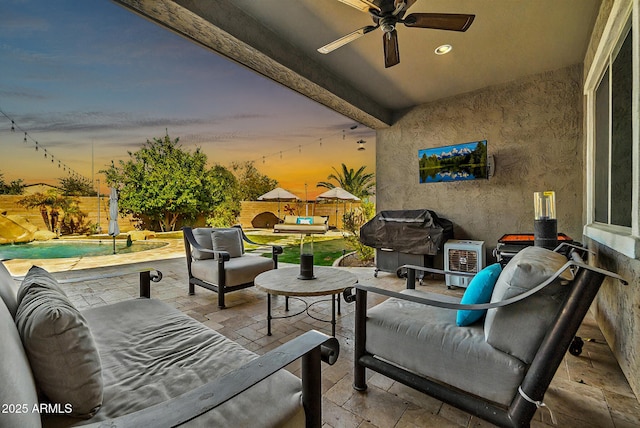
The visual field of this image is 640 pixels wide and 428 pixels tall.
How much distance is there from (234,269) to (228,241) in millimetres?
681

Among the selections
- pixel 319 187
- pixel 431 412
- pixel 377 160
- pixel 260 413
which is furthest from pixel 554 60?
pixel 319 187

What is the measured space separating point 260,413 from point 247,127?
11170 mm

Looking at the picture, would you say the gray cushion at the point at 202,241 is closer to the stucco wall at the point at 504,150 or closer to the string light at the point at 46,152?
the stucco wall at the point at 504,150

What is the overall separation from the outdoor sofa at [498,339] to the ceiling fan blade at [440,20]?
1.87 m

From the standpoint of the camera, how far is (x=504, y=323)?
128cm

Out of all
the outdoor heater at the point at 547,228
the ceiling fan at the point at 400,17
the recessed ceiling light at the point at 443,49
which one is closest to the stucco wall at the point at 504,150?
the recessed ceiling light at the point at 443,49

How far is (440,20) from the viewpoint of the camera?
2.22 metres

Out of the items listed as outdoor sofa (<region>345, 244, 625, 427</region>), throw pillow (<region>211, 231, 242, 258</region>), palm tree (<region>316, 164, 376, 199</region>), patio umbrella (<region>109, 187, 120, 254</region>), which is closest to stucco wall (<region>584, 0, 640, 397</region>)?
outdoor sofa (<region>345, 244, 625, 427</region>)

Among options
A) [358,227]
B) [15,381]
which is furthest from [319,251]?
[15,381]

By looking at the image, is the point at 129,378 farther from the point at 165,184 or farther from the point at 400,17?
the point at 165,184

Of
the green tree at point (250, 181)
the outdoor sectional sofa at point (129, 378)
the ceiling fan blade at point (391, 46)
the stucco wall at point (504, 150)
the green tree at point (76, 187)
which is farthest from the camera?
the green tree at point (250, 181)

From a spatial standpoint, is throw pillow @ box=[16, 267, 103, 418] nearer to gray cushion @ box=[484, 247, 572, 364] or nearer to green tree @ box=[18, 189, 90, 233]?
gray cushion @ box=[484, 247, 572, 364]

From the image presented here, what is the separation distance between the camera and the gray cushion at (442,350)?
1.25m

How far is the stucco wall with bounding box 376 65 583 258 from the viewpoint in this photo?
12.2 feet
